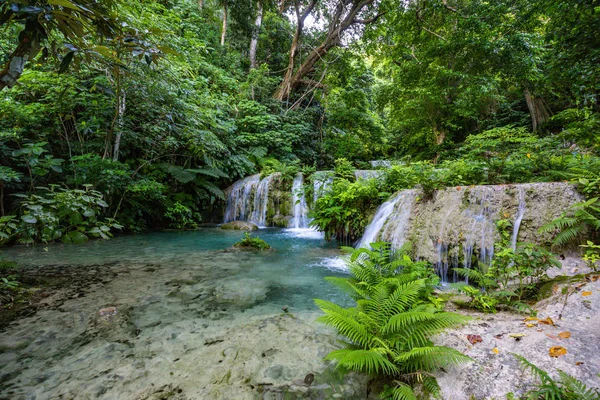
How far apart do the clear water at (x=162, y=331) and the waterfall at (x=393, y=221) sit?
54.3 inches

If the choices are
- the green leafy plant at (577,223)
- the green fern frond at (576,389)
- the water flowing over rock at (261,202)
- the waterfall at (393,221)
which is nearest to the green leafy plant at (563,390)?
the green fern frond at (576,389)

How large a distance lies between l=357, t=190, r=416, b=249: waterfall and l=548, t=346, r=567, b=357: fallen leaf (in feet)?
10.6

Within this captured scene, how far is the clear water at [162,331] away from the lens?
179 centimetres

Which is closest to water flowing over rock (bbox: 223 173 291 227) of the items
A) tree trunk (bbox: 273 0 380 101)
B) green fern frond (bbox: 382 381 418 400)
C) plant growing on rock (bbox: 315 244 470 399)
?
tree trunk (bbox: 273 0 380 101)

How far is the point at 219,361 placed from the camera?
6.57 ft

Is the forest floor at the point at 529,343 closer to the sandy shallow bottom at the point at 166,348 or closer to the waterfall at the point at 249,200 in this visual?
the sandy shallow bottom at the point at 166,348

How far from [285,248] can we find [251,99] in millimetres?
11265

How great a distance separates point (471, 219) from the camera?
171 inches

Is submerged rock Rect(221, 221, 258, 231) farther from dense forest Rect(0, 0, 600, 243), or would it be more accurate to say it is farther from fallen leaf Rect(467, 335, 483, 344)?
fallen leaf Rect(467, 335, 483, 344)

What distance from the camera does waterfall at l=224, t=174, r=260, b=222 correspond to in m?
11.5

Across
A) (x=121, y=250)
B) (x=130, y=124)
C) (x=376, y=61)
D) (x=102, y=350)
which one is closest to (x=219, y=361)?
(x=102, y=350)

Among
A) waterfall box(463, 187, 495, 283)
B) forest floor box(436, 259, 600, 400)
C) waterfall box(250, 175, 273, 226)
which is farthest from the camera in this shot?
waterfall box(250, 175, 273, 226)

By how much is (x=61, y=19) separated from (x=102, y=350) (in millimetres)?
2447

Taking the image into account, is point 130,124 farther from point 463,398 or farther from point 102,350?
point 463,398
